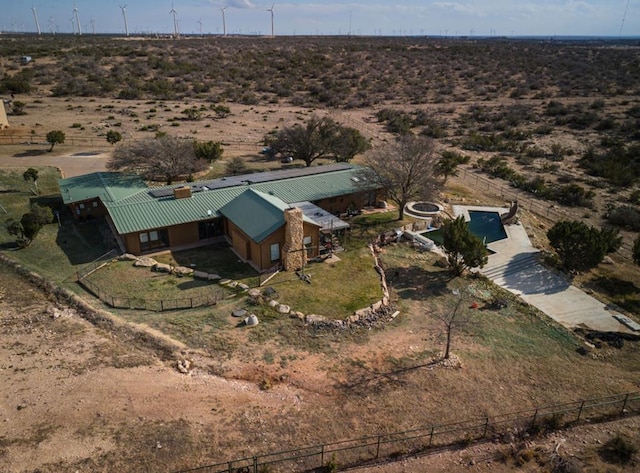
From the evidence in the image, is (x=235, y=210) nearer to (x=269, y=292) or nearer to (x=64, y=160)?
(x=269, y=292)

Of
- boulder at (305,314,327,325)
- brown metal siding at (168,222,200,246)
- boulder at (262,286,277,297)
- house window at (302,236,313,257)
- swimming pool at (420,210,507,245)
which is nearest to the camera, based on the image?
boulder at (305,314,327,325)

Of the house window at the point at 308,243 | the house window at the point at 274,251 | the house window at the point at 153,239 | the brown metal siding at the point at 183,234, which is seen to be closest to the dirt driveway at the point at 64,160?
the house window at the point at 153,239

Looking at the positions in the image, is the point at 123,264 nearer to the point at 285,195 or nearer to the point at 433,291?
the point at 285,195

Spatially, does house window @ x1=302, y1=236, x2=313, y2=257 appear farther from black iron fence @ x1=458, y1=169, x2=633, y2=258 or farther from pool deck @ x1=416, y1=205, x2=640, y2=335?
black iron fence @ x1=458, y1=169, x2=633, y2=258

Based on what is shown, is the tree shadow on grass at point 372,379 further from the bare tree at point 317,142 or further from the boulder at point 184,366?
the bare tree at point 317,142


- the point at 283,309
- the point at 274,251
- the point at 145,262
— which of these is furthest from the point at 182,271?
the point at 283,309

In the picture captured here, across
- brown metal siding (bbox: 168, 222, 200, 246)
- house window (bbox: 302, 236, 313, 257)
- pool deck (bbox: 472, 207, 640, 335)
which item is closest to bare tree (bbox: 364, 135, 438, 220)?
pool deck (bbox: 472, 207, 640, 335)

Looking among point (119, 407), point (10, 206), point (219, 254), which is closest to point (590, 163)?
point (219, 254)
